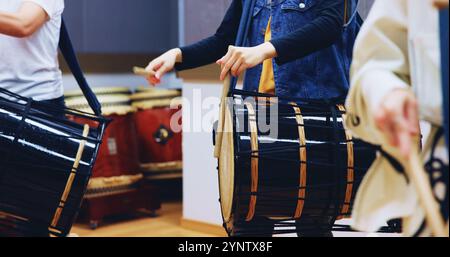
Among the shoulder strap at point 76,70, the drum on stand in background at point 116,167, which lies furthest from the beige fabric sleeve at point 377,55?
the drum on stand in background at point 116,167

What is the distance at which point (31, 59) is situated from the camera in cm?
208

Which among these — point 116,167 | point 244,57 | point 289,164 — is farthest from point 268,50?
point 116,167

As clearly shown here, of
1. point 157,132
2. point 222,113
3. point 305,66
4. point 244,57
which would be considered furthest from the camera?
point 157,132

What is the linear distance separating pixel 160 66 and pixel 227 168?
0.33m

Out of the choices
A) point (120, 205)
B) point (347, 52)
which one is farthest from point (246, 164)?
point (120, 205)

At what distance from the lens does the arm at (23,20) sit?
1961mm

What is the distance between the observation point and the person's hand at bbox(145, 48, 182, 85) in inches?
70.3

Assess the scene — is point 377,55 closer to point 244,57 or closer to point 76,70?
point 244,57

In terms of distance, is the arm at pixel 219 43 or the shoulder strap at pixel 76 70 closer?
the arm at pixel 219 43

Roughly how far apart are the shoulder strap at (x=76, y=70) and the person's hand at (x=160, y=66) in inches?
13.7

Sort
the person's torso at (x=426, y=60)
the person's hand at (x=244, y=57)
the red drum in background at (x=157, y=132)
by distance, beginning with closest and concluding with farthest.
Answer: the person's torso at (x=426, y=60) → the person's hand at (x=244, y=57) → the red drum in background at (x=157, y=132)

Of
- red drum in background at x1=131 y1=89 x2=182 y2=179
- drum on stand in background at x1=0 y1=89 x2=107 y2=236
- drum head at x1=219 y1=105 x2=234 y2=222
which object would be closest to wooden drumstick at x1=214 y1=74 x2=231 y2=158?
drum head at x1=219 y1=105 x2=234 y2=222

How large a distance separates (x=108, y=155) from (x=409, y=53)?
275 cm

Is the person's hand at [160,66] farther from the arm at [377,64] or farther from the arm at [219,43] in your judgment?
the arm at [377,64]
